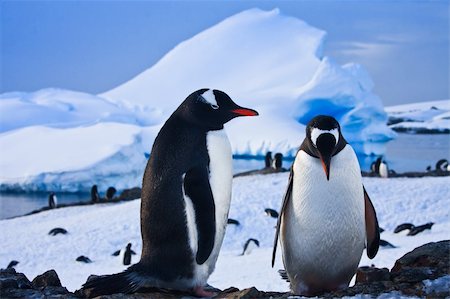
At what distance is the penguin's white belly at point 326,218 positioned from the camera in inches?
103

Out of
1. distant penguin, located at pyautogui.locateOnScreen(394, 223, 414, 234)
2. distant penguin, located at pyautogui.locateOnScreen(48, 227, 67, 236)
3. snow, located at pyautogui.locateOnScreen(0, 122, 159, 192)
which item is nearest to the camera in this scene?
distant penguin, located at pyautogui.locateOnScreen(394, 223, 414, 234)

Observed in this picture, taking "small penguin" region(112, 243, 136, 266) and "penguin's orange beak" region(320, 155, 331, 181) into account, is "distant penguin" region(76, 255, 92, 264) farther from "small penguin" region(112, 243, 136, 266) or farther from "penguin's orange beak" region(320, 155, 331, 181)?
"penguin's orange beak" region(320, 155, 331, 181)

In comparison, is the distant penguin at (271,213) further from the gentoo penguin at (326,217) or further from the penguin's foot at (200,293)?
the penguin's foot at (200,293)

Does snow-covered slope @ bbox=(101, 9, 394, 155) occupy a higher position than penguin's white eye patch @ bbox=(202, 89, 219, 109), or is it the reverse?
snow-covered slope @ bbox=(101, 9, 394, 155)

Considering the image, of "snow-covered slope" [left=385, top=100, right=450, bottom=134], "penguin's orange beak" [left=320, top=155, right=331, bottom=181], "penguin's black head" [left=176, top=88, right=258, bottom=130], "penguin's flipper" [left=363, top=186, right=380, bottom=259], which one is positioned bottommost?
"penguin's flipper" [left=363, top=186, right=380, bottom=259]

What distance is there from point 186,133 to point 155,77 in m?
50.9

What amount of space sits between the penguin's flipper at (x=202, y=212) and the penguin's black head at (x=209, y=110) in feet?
0.87

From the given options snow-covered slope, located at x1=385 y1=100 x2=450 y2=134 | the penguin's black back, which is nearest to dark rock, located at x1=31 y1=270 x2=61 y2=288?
the penguin's black back

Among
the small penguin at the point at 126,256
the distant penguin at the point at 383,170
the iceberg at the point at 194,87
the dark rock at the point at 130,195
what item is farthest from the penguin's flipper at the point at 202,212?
the iceberg at the point at 194,87

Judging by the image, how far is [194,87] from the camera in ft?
158

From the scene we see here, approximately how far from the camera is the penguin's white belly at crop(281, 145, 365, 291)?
2611mm

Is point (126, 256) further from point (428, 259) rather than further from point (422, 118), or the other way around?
point (422, 118)

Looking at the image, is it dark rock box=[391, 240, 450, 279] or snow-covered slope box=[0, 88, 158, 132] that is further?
snow-covered slope box=[0, 88, 158, 132]

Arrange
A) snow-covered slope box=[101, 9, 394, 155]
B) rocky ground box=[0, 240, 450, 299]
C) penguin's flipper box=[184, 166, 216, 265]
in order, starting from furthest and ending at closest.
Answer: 1. snow-covered slope box=[101, 9, 394, 155]
2. penguin's flipper box=[184, 166, 216, 265]
3. rocky ground box=[0, 240, 450, 299]
